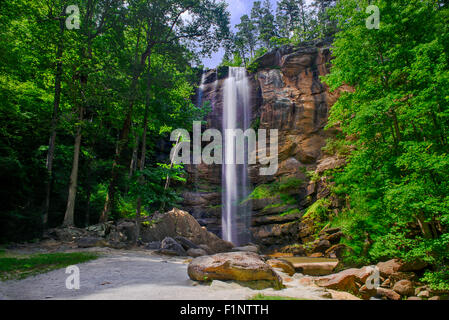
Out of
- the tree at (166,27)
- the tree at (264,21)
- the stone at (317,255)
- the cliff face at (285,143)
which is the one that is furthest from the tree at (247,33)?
the stone at (317,255)

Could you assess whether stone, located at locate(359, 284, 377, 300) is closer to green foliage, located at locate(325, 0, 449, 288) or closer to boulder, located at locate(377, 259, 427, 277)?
green foliage, located at locate(325, 0, 449, 288)

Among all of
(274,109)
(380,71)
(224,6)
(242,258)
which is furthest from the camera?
(274,109)

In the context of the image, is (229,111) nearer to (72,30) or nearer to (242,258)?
(72,30)

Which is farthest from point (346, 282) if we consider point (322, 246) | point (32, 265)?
point (322, 246)

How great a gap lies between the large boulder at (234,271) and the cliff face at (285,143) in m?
15.0

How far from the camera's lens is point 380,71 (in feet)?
31.5

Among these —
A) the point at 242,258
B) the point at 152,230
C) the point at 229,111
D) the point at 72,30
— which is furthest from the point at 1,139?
the point at 229,111

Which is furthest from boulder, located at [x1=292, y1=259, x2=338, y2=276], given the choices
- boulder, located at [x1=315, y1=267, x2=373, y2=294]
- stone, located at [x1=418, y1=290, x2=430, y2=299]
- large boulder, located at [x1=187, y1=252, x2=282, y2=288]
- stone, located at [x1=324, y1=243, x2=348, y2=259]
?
large boulder, located at [x1=187, y1=252, x2=282, y2=288]

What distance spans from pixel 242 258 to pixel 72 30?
15.2m

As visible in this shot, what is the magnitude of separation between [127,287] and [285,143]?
2406cm

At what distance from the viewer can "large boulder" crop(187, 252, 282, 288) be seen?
5.75 meters

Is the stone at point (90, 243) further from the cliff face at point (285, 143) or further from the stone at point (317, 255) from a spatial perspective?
the cliff face at point (285, 143)

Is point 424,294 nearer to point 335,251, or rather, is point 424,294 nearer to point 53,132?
point 335,251

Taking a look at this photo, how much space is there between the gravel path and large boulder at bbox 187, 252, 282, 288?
0.98ft
